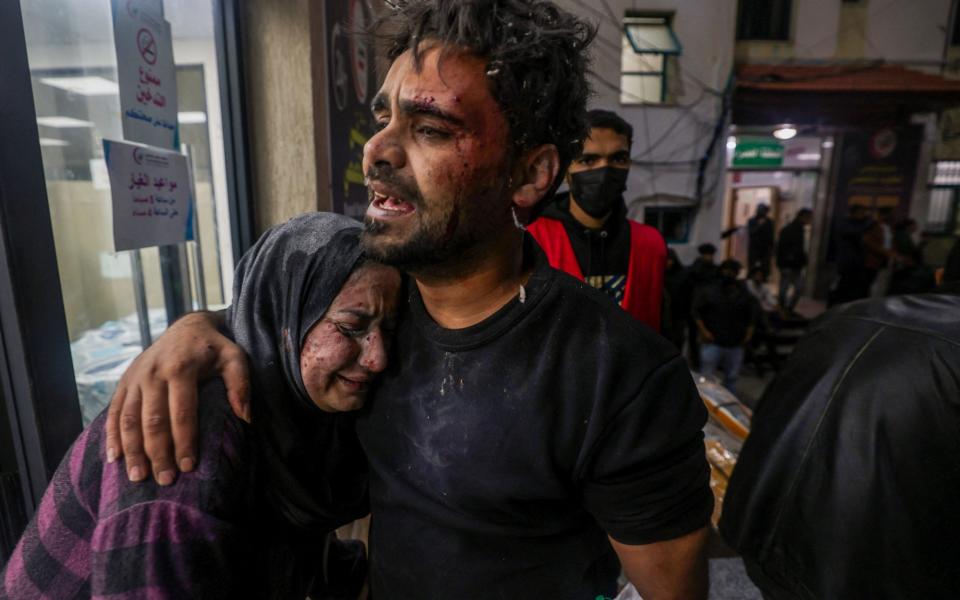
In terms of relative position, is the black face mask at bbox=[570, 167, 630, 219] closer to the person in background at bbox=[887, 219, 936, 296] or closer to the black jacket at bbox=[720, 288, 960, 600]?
the black jacket at bbox=[720, 288, 960, 600]

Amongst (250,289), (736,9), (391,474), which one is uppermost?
Answer: (736,9)

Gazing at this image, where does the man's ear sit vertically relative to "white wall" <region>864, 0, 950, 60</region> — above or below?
below

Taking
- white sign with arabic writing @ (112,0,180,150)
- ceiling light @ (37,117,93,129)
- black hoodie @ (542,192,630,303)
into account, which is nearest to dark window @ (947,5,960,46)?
black hoodie @ (542,192,630,303)

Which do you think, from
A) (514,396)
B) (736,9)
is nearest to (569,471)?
(514,396)

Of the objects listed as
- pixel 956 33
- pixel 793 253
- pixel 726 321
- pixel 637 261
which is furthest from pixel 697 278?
pixel 956 33

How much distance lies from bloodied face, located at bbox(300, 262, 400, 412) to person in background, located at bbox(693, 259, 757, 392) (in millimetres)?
5059

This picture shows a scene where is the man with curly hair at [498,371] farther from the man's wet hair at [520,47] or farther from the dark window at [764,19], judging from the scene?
the dark window at [764,19]

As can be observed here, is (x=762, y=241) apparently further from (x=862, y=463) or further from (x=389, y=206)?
(x=389, y=206)

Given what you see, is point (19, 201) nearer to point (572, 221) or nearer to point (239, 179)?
point (239, 179)

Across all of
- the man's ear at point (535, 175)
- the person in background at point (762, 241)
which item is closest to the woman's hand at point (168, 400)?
the man's ear at point (535, 175)

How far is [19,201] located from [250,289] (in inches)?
25.0

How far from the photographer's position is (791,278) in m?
8.98

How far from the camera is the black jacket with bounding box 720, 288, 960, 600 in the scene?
50.7 inches

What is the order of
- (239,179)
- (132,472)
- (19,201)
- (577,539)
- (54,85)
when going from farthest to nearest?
(239,179), (54,85), (19,201), (577,539), (132,472)
